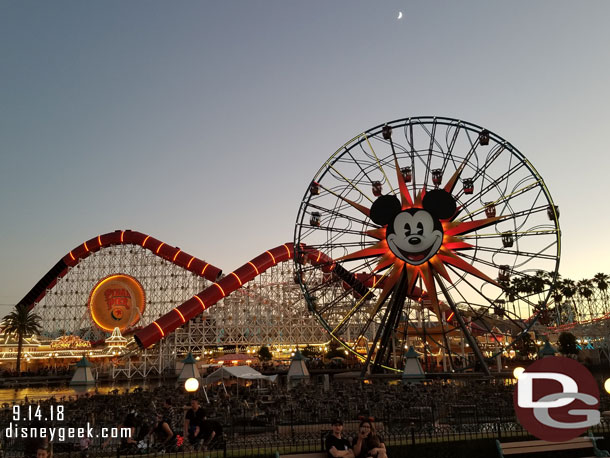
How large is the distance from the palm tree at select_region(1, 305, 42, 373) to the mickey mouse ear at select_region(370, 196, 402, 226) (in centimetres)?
4314

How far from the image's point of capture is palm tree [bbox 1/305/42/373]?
167 ft

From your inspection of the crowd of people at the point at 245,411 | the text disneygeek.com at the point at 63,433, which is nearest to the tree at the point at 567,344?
the crowd of people at the point at 245,411

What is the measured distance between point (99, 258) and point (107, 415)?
137 feet

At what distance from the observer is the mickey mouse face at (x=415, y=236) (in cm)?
2225

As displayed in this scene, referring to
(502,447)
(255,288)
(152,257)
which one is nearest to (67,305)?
(152,257)

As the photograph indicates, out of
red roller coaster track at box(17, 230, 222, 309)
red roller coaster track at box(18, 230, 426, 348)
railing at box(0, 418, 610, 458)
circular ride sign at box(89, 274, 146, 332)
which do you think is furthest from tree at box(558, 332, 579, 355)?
circular ride sign at box(89, 274, 146, 332)

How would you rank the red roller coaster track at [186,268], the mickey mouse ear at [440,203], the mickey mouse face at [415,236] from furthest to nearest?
the red roller coaster track at [186,268]
the mickey mouse face at [415,236]
the mickey mouse ear at [440,203]

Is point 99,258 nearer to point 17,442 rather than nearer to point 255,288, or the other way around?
point 255,288

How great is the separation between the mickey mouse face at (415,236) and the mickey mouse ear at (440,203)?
289 mm

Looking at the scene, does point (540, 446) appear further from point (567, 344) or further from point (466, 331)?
point (567, 344)

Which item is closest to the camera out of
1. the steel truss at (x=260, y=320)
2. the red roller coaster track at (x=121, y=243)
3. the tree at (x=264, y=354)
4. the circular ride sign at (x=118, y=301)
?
the steel truss at (x=260, y=320)

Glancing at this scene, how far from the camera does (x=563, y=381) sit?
620 centimetres
